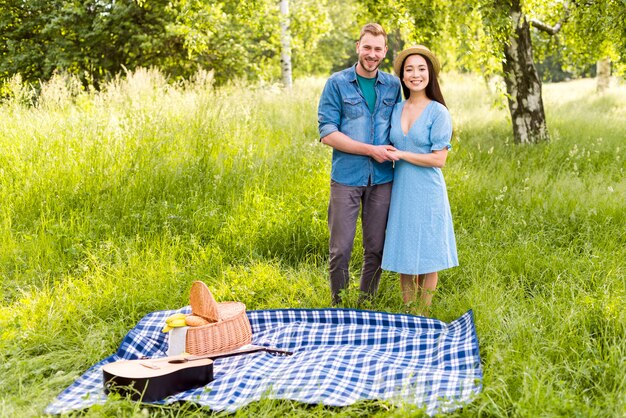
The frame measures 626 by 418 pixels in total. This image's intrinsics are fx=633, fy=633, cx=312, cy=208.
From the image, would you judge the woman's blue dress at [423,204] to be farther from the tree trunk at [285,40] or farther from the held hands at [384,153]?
the tree trunk at [285,40]

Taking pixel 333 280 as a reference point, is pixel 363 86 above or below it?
above

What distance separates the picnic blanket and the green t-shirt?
4.66ft

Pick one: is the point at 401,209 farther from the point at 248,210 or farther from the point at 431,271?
the point at 248,210

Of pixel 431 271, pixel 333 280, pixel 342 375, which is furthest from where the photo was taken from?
pixel 333 280

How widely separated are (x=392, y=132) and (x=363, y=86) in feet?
1.24

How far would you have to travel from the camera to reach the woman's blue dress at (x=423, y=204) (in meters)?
4.16

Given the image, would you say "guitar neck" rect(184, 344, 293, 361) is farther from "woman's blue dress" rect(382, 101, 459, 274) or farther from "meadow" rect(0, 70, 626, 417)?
"woman's blue dress" rect(382, 101, 459, 274)

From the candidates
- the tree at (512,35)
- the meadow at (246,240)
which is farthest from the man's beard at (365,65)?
the tree at (512,35)

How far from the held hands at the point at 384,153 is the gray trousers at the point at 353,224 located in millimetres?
311

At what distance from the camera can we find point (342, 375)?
3.54m

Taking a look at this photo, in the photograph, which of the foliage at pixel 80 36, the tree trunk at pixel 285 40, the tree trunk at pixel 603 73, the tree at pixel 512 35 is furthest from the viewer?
the tree trunk at pixel 603 73

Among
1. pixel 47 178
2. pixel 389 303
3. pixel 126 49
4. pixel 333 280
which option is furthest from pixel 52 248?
pixel 126 49

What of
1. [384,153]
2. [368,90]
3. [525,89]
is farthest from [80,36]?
[384,153]

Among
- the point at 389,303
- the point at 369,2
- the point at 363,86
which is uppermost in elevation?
the point at 369,2
